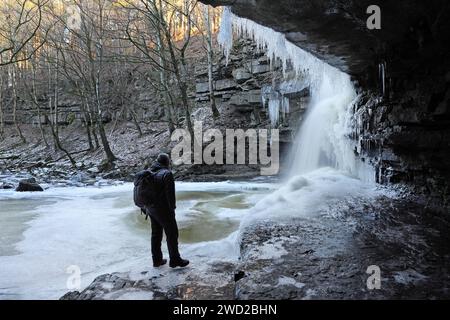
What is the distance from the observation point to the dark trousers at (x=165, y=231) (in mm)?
4676

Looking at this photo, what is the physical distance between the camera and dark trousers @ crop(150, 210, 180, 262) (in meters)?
4.68

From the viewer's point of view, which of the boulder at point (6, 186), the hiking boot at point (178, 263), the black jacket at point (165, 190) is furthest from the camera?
the boulder at point (6, 186)

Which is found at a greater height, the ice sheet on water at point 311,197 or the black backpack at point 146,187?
the black backpack at point 146,187

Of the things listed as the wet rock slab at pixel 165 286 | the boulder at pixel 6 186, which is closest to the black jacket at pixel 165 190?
the wet rock slab at pixel 165 286

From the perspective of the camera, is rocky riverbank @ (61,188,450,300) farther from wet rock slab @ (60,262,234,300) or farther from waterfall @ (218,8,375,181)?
waterfall @ (218,8,375,181)

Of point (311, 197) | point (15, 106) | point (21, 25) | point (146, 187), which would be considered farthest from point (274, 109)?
point (15, 106)

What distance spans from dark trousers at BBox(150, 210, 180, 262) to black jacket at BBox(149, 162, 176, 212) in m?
0.08

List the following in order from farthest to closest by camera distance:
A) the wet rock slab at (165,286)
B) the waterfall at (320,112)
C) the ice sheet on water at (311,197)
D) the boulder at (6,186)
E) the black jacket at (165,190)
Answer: the boulder at (6,186) → the waterfall at (320,112) → the ice sheet on water at (311,197) → the black jacket at (165,190) → the wet rock slab at (165,286)

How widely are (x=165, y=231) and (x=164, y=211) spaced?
0.30m

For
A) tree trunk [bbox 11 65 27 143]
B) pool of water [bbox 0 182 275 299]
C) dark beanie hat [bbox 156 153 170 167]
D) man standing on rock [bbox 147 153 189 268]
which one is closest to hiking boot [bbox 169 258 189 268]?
man standing on rock [bbox 147 153 189 268]

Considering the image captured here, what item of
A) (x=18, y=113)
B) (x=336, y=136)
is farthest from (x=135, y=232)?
(x=18, y=113)

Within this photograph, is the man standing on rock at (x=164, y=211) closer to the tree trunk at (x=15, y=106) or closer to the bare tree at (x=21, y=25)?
the bare tree at (x=21, y=25)

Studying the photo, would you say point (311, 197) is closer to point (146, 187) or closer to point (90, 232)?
point (146, 187)

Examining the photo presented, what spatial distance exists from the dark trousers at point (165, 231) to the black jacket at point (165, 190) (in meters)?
0.08
